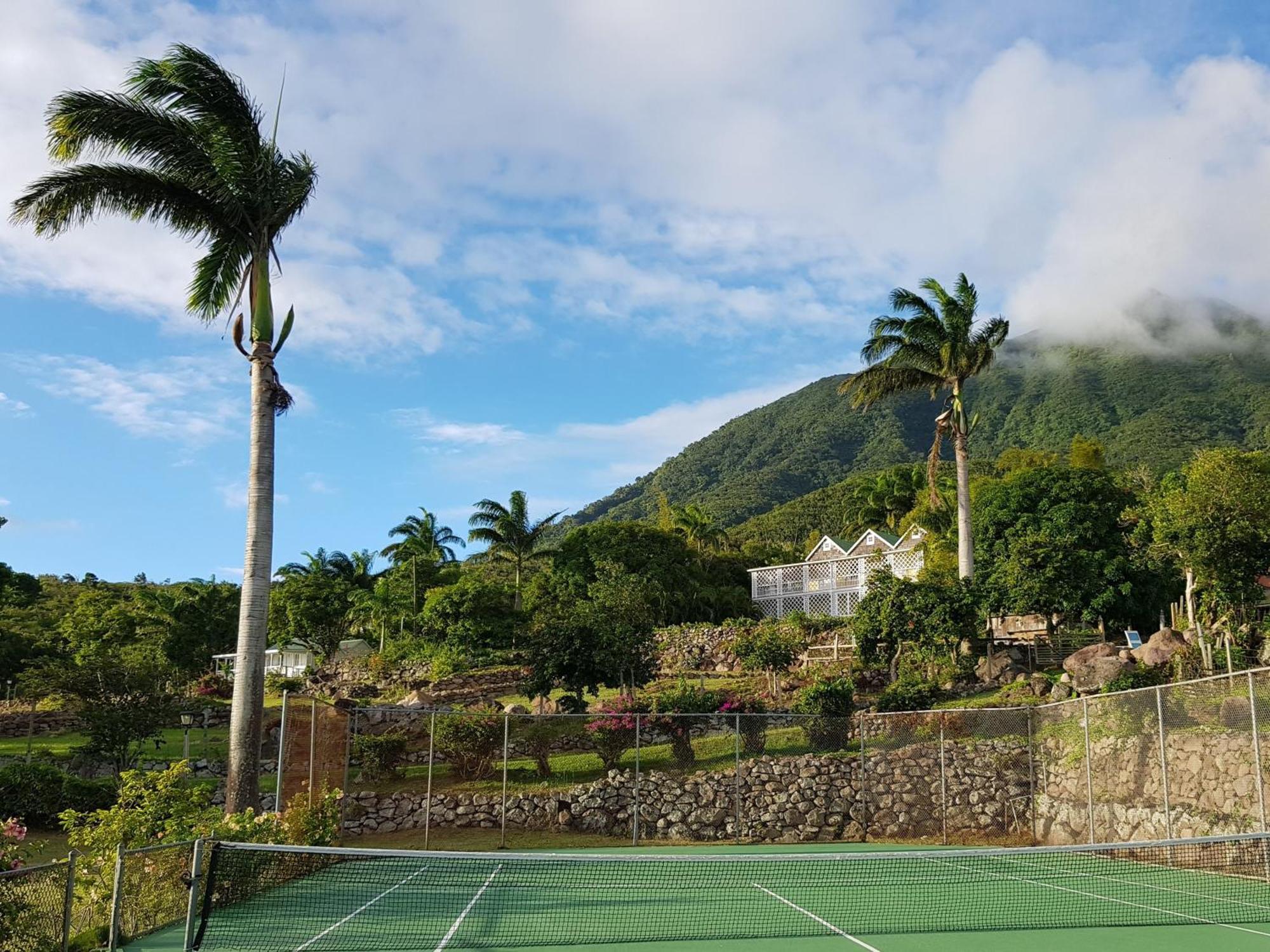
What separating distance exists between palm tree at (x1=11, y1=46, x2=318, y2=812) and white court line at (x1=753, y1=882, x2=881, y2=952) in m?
7.63

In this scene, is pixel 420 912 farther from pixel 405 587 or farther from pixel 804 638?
pixel 405 587

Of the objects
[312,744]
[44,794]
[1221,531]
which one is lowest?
[44,794]

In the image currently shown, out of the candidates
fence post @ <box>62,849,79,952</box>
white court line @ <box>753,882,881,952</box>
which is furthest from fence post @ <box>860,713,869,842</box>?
fence post @ <box>62,849,79,952</box>

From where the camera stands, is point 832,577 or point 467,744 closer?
point 467,744

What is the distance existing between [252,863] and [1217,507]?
21230 mm

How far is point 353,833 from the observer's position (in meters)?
19.7

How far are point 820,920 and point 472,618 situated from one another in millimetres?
30425

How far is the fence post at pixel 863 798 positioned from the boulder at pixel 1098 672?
563 cm

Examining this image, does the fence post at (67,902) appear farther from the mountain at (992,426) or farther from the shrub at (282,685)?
the mountain at (992,426)

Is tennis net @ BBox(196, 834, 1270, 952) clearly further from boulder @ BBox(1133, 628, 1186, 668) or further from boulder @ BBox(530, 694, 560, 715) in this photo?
boulder @ BBox(530, 694, 560, 715)

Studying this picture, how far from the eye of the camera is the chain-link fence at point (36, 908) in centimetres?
712

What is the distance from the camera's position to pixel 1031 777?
1855 centimetres

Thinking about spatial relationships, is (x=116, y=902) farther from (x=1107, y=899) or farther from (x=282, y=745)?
(x=1107, y=899)

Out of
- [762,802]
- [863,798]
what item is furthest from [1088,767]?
[762,802]
